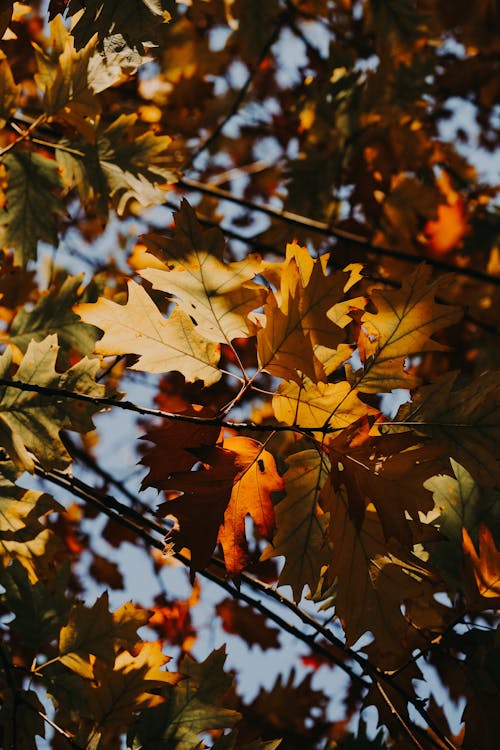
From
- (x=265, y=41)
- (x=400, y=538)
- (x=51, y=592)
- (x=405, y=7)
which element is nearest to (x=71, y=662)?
(x=51, y=592)

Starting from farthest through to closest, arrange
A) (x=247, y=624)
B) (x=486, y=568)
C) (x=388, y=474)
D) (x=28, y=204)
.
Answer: (x=247, y=624) → (x=28, y=204) → (x=486, y=568) → (x=388, y=474)

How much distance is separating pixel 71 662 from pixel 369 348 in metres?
0.98

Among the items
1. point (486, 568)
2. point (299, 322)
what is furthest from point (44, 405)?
point (486, 568)

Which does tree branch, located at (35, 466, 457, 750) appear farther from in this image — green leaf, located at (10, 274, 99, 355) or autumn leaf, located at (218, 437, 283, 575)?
green leaf, located at (10, 274, 99, 355)

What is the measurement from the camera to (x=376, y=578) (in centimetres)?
116

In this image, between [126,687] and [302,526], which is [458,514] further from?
[126,687]

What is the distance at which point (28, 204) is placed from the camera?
192 cm

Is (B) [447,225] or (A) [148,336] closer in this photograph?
(A) [148,336]

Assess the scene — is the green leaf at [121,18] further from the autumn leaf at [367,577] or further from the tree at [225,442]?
the autumn leaf at [367,577]

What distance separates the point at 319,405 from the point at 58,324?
882 millimetres

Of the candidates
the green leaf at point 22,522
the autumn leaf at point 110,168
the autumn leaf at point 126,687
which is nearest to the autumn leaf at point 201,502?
the green leaf at point 22,522

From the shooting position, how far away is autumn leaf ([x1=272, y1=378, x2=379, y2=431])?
3.88 feet

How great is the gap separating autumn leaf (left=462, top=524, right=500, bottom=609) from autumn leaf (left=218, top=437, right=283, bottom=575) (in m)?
0.42

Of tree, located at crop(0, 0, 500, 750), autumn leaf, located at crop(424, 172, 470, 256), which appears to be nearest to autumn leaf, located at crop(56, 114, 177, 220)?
tree, located at crop(0, 0, 500, 750)
